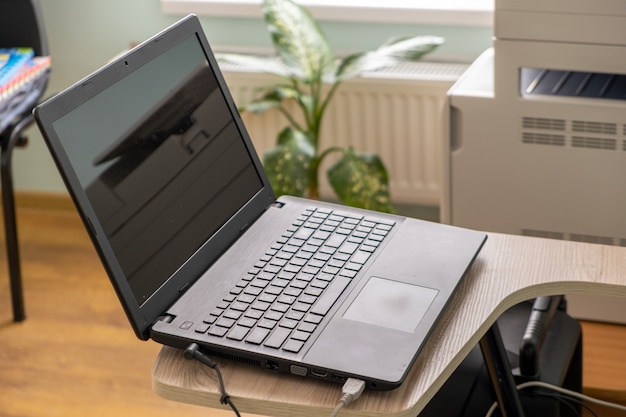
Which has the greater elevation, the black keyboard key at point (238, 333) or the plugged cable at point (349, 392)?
the black keyboard key at point (238, 333)

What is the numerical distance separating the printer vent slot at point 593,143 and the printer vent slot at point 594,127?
1 centimetres

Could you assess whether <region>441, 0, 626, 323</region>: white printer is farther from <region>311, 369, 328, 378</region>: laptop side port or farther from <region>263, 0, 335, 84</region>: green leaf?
<region>311, 369, 328, 378</region>: laptop side port

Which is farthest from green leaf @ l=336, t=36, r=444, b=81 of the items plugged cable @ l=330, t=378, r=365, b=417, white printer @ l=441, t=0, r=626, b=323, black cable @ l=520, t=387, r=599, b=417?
plugged cable @ l=330, t=378, r=365, b=417

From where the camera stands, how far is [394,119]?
2.62m

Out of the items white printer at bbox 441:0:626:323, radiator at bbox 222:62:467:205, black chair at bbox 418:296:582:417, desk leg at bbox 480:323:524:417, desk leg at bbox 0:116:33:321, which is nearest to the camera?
desk leg at bbox 480:323:524:417

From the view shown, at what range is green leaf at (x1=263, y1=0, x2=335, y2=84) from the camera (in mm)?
2361

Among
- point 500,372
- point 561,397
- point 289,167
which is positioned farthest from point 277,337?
point 289,167

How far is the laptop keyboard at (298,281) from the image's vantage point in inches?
43.3

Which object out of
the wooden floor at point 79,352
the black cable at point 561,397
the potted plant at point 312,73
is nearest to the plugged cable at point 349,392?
the black cable at point 561,397

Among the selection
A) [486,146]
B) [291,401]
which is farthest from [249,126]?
[291,401]

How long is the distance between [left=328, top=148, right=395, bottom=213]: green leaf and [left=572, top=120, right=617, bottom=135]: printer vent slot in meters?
0.63

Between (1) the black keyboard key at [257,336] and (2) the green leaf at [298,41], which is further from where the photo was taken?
(2) the green leaf at [298,41]

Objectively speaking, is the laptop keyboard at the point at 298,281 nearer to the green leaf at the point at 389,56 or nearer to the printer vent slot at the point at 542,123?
the printer vent slot at the point at 542,123

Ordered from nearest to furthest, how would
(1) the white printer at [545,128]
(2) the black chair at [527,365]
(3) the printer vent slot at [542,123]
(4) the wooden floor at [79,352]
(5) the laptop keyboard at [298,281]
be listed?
(5) the laptop keyboard at [298,281] → (2) the black chair at [527,365] → (1) the white printer at [545,128] → (3) the printer vent slot at [542,123] → (4) the wooden floor at [79,352]
